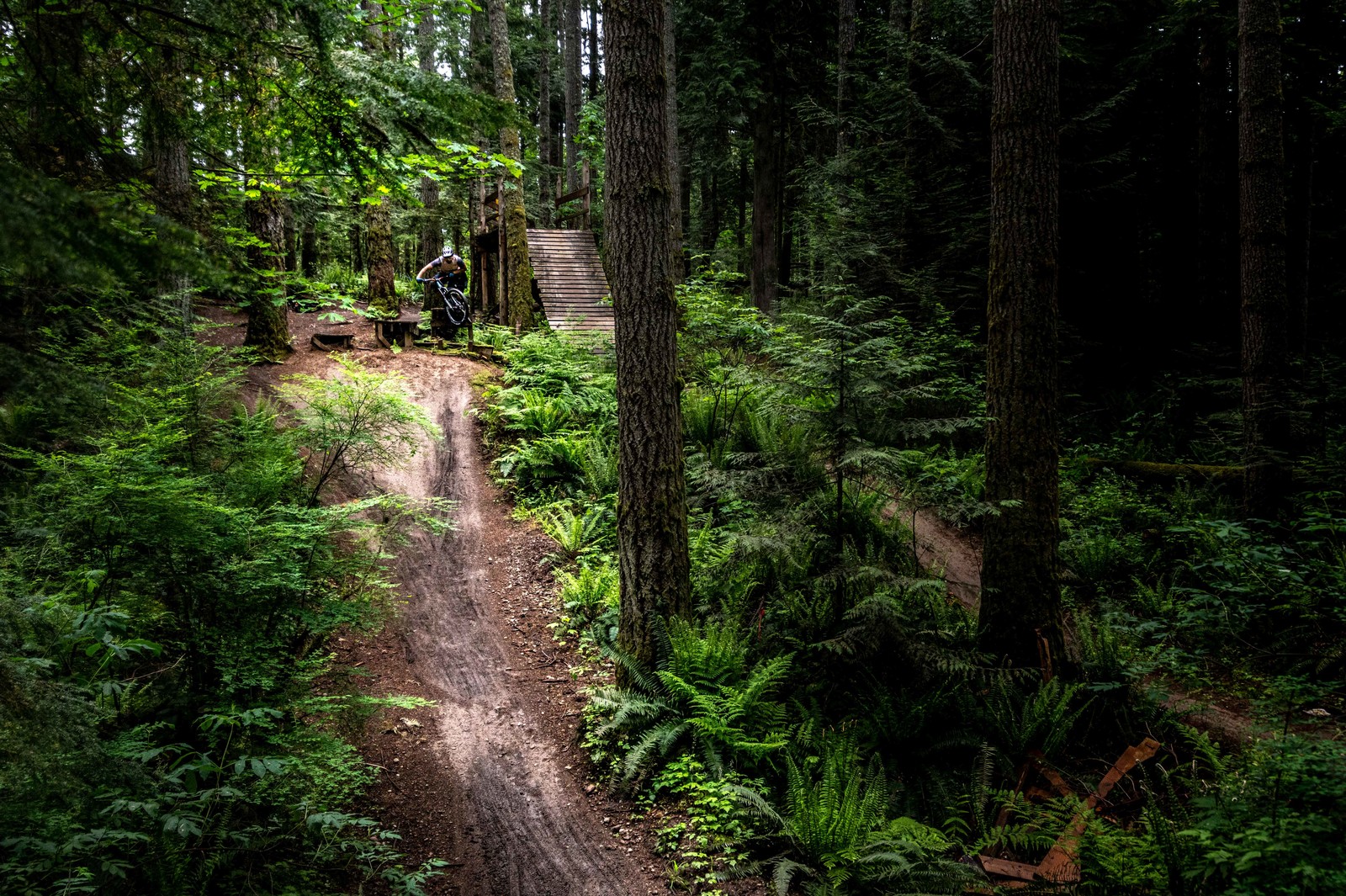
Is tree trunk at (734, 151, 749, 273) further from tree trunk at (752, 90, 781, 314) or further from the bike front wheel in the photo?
the bike front wheel

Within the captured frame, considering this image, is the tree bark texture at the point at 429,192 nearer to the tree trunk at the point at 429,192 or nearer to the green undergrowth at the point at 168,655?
the tree trunk at the point at 429,192

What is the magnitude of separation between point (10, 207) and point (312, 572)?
4.03m

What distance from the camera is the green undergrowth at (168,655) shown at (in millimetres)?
2732

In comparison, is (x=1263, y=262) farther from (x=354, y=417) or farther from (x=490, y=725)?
(x=354, y=417)

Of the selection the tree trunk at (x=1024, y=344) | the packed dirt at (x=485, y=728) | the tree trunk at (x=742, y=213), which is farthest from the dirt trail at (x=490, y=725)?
the tree trunk at (x=742, y=213)

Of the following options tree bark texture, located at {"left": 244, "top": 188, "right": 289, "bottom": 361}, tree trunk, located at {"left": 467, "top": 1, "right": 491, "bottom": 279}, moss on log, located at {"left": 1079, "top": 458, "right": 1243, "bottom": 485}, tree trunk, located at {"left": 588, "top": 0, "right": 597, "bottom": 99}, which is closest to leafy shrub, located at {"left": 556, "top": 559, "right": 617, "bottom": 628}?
tree bark texture, located at {"left": 244, "top": 188, "right": 289, "bottom": 361}

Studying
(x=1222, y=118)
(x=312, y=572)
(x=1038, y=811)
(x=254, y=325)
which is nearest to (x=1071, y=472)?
(x=1038, y=811)

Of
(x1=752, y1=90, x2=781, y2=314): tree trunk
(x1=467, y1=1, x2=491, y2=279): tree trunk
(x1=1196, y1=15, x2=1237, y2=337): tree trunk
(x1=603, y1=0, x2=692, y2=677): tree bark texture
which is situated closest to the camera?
(x1=603, y1=0, x2=692, y2=677): tree bark texture

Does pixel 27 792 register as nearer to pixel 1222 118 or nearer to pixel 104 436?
pixel 104 436

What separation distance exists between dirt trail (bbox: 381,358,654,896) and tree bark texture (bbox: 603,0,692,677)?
1361 mm

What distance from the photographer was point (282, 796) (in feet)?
13.7

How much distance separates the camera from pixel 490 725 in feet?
20.4

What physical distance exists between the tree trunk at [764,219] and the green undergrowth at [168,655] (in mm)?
15317

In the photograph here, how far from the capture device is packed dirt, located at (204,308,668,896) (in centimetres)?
472
